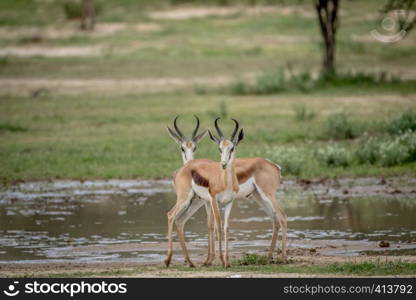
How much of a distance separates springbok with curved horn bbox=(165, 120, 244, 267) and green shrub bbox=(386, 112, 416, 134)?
9529 mm

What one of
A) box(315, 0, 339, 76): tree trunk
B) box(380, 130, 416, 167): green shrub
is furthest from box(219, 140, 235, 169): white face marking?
box(315, 0, 339, 76): tree trunk

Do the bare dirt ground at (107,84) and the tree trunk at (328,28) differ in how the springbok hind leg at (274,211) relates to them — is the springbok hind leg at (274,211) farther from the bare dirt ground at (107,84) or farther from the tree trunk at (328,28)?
the bare dirt ground at (107,84)

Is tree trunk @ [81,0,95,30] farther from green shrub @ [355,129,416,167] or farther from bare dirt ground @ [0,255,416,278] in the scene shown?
bare dirt ground @ [0,255,416,278]

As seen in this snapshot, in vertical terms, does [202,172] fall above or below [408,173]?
above

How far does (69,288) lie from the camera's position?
959 centimetres

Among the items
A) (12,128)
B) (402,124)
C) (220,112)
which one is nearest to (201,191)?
(402,124)

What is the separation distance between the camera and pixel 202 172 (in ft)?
37.3

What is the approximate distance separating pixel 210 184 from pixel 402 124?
9957 millimetres

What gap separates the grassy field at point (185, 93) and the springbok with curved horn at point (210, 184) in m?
6.38

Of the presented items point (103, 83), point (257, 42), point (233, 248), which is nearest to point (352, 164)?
point (233, 248)

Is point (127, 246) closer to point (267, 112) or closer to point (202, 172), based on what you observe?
point (202, 172)

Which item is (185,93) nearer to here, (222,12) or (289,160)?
(289,160)

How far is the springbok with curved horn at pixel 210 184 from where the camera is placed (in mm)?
11148

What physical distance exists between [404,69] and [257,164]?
23280 mm
